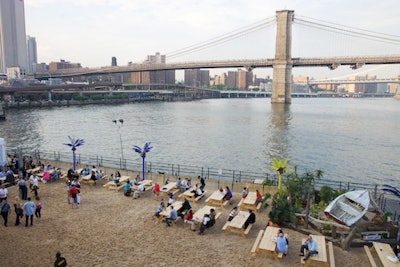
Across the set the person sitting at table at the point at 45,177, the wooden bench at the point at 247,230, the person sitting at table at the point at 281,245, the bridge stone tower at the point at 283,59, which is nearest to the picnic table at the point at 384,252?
the person sitting at table at the point at 281,245

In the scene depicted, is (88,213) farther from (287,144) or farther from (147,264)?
(287,144)

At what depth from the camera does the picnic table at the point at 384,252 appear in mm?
8258

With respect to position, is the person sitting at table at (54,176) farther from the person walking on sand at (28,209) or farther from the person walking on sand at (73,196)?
the person walking on sand at (28,209)

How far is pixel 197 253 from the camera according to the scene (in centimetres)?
925

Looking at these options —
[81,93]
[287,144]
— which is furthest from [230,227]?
[81,93]

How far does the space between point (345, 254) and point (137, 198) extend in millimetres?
7952

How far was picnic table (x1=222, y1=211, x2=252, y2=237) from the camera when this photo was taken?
10.3 m

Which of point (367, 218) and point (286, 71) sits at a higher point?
point (286, 71)

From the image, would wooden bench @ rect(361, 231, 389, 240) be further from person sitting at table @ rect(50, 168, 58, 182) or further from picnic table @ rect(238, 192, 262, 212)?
person sitting at table @ rect(50, 168, 58, 182)

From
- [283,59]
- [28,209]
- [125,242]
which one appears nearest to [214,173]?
[125,242]

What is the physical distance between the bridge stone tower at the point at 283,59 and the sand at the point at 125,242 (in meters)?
86.5

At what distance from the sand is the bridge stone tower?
284ft

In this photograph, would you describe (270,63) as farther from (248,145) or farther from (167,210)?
(167,210)

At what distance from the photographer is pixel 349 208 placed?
36.3 ft
